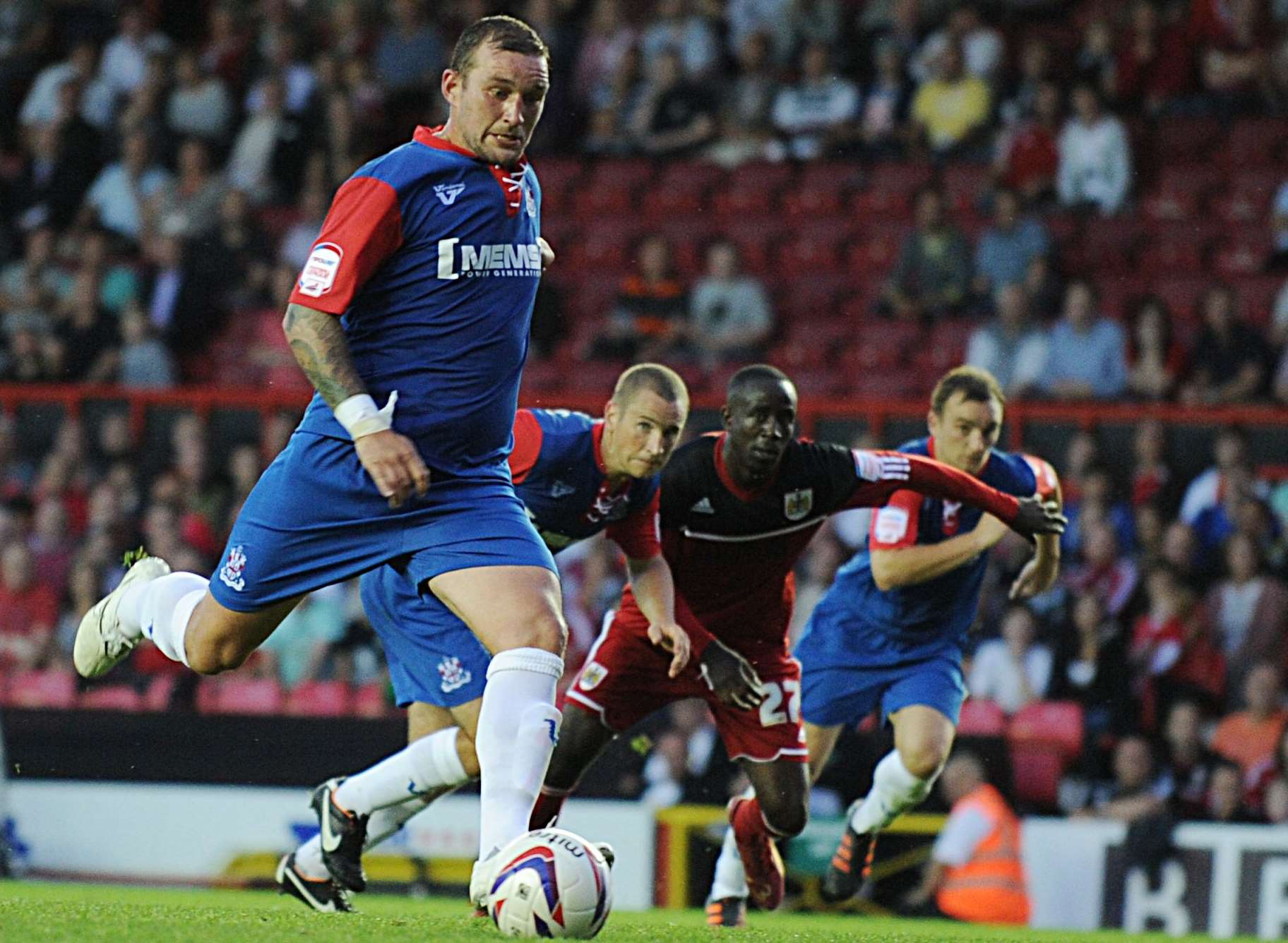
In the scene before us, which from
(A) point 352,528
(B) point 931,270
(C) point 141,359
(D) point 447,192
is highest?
(B) point 931,270

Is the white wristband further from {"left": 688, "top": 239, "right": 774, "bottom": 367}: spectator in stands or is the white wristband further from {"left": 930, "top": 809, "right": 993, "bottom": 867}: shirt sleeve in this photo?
{"left": 688, "top": 239, "right": 774, "bottom": 367}: spectator in stands

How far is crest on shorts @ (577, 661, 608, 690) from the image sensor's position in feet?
24.5

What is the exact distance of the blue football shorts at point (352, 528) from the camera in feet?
16.6

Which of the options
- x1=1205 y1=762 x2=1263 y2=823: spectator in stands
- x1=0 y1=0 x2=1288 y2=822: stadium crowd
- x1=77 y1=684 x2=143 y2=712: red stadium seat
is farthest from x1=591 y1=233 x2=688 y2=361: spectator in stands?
x1=1205 y1=762 x2=1263 y2=823: spectator in stands

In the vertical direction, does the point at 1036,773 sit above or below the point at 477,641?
below

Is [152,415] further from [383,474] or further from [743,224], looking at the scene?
[383,474]

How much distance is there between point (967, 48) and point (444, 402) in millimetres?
10596

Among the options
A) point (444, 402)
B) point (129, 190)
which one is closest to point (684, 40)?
point (129, 190)

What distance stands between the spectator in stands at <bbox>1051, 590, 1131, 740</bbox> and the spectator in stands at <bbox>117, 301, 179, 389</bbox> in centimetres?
690

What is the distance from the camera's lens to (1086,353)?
41.2ft

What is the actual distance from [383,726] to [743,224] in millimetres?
5765

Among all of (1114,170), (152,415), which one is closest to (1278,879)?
(1114,170)

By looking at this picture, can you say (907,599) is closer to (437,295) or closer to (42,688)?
(437,295)

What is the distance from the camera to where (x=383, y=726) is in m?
10.5
